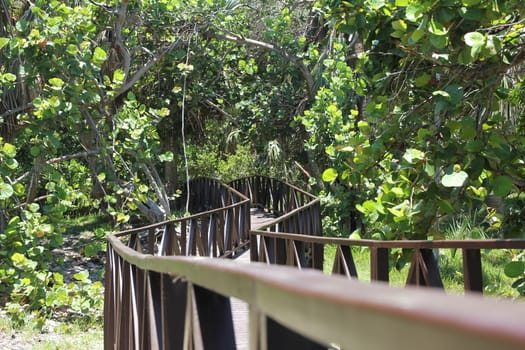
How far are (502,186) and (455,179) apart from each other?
31 cm

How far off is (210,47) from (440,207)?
43.2ft

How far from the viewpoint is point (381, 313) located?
2.03 feet

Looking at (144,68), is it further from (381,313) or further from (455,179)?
(381,313)

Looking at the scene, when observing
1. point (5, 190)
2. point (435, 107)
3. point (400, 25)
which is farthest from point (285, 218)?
point (400, 25)

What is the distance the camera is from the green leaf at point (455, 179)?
359cm

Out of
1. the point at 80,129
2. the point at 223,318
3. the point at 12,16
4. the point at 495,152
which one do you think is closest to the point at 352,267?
the point at 495,152

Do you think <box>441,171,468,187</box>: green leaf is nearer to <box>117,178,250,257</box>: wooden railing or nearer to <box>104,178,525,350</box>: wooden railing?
<box>104,178,525,350</box>: wooden railing

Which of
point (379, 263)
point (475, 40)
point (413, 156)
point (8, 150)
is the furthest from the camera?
point (8, 150)

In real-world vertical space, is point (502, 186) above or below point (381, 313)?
below

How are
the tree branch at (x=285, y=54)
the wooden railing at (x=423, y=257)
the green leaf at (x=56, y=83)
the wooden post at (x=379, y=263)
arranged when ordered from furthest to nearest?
the tree branch at (x=285, y=54) → the green leaf at (x=56, y=83) → the wooden post at (x=379, y=263) → the wooden railing at (x=423, y=257)

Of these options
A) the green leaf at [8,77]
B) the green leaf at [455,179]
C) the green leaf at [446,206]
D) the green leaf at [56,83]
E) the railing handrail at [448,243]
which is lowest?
the railing handrail at [448,243]

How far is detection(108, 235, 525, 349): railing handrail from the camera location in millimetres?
518

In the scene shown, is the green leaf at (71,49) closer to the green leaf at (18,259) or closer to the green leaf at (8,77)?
the green leaf at (8,77)

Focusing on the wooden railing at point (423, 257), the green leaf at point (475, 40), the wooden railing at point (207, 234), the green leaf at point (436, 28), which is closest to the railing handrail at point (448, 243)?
the wooden railing at point (423, 257)
